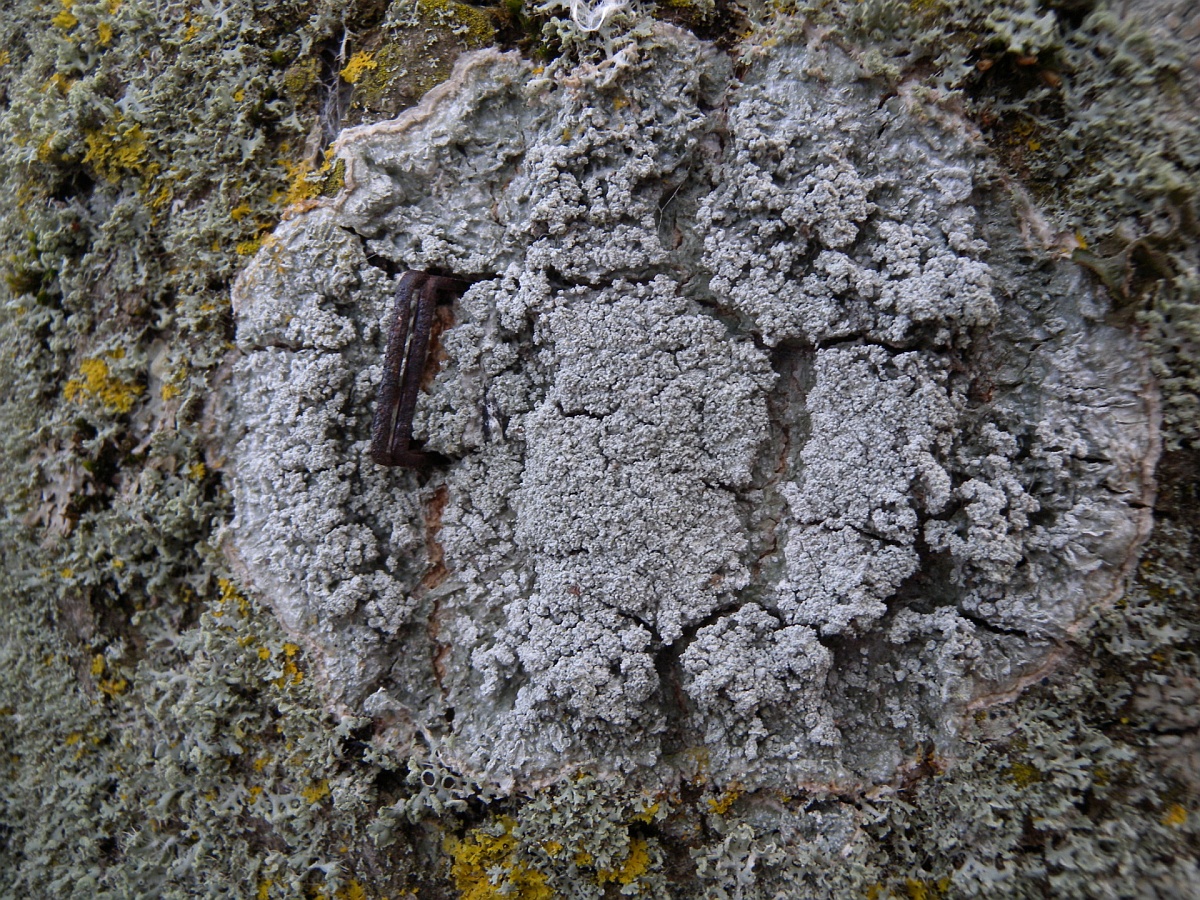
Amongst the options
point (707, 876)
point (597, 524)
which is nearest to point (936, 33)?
point (597, 524)

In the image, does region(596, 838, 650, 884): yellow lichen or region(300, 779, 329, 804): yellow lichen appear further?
region(300, 779, 329, 804): yellow lichen

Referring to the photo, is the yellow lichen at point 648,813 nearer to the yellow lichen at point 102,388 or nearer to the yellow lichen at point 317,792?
the yellow lichen at point 317,792

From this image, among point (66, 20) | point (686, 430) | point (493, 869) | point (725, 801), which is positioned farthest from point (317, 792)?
point (66, 20)

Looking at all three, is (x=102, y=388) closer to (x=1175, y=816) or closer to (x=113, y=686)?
(x=113, y=686)

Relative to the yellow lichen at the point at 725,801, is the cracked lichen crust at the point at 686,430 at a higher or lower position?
higher

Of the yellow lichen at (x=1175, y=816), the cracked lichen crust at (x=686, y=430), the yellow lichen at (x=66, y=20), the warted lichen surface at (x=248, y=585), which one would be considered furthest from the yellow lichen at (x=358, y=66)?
the yellow lichen at (x=1175, y=816)

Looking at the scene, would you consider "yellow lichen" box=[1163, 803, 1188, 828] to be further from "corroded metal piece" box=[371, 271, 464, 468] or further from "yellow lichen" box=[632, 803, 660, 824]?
"corroded metal piece" box=[371, 271, 464, 468]

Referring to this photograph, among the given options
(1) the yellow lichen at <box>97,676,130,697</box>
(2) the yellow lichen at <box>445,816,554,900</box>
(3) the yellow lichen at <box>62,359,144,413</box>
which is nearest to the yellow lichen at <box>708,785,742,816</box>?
(2) the yellow lichen at <box>445,816,554,900</box>
